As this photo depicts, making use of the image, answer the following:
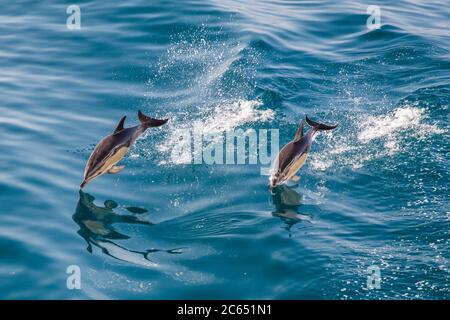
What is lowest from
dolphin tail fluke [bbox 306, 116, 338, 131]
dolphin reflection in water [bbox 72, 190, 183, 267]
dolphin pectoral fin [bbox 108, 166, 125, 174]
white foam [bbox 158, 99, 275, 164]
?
dolphin reflection in water [bbox 72, 190, 183, 267]

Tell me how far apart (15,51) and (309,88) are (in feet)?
30.1

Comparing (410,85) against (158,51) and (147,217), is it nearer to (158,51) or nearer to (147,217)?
(158,51)

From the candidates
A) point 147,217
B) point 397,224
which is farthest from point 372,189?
point 147,217

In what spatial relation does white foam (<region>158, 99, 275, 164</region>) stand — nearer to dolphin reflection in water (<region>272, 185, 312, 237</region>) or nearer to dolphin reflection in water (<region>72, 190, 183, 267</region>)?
dolphin reflection in water (<region>72, 190, 183, 267</region>)

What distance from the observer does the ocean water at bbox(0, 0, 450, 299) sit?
12.6 m

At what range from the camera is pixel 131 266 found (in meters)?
12.8

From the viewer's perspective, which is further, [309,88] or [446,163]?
[309,88]

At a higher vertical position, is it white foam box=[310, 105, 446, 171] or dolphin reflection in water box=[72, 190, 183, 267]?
white foam box=[310, 105, 446, 171]

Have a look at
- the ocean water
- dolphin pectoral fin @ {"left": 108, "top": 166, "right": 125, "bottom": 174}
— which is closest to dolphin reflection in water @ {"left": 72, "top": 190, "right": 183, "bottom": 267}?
the ocean water

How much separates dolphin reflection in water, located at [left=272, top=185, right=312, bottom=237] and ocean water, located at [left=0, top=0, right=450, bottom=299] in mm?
37

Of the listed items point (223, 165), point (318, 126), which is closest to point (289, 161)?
point (318, 126)

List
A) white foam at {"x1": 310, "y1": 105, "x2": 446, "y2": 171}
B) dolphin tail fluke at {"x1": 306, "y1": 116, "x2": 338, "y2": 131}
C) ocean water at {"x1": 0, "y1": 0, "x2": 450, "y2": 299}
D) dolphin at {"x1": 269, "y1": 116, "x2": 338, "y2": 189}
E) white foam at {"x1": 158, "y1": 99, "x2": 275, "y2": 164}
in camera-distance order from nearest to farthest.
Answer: ocean water at {"x1": 0, "y1": 0, "x2": 450, "y2": 299}, dolphin at {"x1": 269, "y1": 116, "x2": 338, "y2": 189}, dolphin tail fluke at {"x1": 306, "y1": 116, "x2": 338, "y2": 131}, white foam at {"x1": 310, "y1": 105, "x2": 446, "y2": 171}, white foam at {"x1": 158, "y1": 99, "x2": 275, "y2": 164}

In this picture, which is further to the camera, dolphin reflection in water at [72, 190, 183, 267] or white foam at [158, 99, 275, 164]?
white foam at [158, 99, 275, 164]

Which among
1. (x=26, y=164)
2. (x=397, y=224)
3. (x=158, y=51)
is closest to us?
(x=397, y=224)
